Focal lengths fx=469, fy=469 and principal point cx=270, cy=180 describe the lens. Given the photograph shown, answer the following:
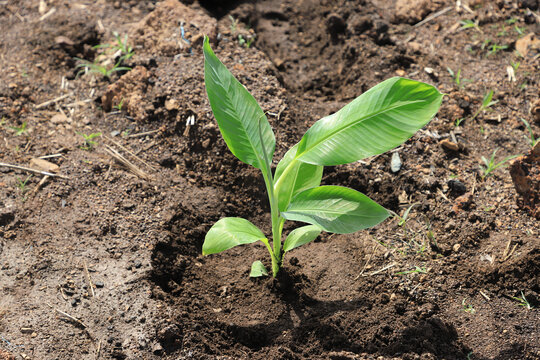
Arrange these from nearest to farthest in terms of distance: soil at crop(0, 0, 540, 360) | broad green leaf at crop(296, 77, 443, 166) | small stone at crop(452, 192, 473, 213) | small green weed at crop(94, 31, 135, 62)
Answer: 1. broad green leaf at crop(296, 77, 443, 166)
2. soil at crop(0, 0, 540, 360)
3. small stone at crop(452, 192, 473, 213)
4. small green weed at crop(94, 31, 135, 62)

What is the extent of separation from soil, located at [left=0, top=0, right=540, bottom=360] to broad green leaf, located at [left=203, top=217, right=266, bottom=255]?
338mm

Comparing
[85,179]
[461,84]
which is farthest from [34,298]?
[461,84]

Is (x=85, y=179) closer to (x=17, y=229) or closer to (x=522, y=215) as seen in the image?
(x=17, y=229)

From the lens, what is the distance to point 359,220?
5.71 feet

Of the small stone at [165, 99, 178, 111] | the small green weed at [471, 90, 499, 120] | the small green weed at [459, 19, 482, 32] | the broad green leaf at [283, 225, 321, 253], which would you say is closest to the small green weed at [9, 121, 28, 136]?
the small stone at [165, 99, 178, 111]

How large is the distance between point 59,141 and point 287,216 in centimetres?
154

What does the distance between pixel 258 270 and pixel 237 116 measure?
666 millimetres

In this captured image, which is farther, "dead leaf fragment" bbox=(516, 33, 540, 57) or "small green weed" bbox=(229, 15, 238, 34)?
"small green weed" bbox=(229, 15, 238, 34)

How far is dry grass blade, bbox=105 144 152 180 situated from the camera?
2447 millimetres

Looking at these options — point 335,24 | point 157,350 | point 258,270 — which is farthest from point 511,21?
point 157,350

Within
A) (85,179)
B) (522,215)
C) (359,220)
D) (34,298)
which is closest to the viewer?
(359,220)

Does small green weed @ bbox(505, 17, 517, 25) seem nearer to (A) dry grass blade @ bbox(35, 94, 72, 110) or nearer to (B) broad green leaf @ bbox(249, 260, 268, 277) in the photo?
(B) broad green leaf @ bbox(249, 260, 268, 277)

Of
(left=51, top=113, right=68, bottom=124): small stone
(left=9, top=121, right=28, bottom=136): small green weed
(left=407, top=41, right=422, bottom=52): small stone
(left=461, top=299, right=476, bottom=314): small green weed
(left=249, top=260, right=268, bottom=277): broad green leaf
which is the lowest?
(left=249, top=260, right=268, bottom=277): broad green leaf

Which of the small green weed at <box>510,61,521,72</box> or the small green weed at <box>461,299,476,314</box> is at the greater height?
the small green weed at <box>510,61,521,72</box>
